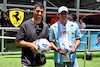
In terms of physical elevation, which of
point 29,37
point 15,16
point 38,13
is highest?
point 15,16

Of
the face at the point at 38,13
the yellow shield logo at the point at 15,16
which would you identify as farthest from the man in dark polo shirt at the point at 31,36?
the yellow shield logo at the point at 15,16

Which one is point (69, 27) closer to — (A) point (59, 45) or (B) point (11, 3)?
(A) point (59, 45)

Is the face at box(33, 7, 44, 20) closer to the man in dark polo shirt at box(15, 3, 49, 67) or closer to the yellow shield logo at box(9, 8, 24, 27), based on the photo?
the man in dark polo shirt at box(15, 3, 49, 67)

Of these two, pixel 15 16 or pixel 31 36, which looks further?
pixel 15 16

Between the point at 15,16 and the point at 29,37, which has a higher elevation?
the point at 15,16

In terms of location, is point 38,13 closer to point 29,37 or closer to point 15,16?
point 29,37

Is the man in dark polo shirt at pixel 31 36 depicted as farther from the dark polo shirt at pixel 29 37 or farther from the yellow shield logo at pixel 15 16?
the yellow shield logo at pixel 15 16

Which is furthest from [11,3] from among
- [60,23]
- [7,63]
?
[60,23]

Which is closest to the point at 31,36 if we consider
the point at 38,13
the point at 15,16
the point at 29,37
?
the point at 29,37

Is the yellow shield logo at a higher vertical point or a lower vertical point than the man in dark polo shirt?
higher

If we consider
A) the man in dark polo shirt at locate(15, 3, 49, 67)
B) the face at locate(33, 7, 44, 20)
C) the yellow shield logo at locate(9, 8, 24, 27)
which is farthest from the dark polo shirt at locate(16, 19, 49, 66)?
the yellow shield logo at locate(9, 8, 24, 27)

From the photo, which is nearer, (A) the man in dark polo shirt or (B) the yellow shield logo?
(A) the man in dark polo shirt

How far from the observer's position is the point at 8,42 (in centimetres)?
561

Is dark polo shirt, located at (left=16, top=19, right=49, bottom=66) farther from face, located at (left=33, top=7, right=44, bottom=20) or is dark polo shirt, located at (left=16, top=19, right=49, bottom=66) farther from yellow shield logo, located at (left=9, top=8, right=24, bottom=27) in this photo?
yellow shield logo, located at (left=9, top=8, right=24, bottom=27)
